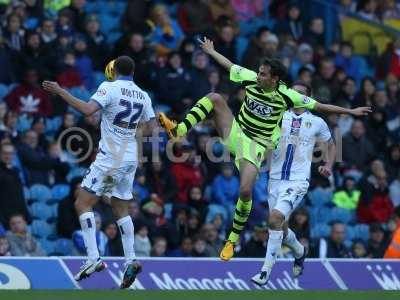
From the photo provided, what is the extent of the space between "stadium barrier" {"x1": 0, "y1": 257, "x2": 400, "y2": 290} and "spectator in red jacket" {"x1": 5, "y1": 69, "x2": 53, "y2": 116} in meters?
4.36

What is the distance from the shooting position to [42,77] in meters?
21.8

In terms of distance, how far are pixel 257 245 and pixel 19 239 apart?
3545 millimetres

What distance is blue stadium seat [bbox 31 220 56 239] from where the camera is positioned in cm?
2042

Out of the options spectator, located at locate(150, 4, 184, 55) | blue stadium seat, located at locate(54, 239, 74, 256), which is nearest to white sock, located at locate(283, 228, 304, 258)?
blue stadium seat, located at locate(54, 239, 74, 256)

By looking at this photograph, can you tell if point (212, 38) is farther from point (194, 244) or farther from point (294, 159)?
point (294, 159)

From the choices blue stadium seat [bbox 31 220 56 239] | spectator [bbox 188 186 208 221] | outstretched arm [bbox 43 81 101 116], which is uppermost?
outstretched arm [bbox 43 81 101 116]

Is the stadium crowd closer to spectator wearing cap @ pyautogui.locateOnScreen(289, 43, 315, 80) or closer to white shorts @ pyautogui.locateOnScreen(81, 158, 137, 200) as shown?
spectator wearing cap @ pyautogui.locateOnScreen(289, 43, 315, 80)

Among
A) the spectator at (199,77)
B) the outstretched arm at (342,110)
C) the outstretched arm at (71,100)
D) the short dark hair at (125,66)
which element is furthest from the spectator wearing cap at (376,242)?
the outstretched arm at (71,100)

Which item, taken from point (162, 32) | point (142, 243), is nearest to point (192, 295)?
point (142, 243)

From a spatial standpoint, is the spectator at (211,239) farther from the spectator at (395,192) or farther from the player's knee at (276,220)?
the spectator at (395,192)

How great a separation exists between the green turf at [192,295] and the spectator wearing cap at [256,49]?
9.09 meters

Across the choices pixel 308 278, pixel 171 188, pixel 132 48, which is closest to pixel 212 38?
pixel 132 48

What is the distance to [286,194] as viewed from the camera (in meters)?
17.4

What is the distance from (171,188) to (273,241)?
4.81 m
